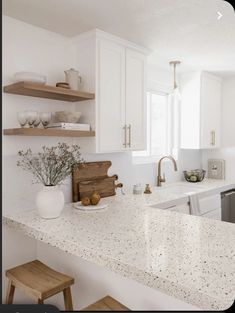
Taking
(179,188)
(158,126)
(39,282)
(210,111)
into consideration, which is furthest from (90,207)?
(210,111)

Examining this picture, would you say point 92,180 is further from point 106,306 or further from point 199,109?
point 199,109

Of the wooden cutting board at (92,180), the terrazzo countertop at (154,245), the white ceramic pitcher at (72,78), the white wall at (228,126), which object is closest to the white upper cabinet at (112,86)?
the white ceramic pitcher at (72,78)

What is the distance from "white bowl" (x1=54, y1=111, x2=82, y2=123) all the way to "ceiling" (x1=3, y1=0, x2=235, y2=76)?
2.05ft

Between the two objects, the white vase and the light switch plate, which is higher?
the light switch plate

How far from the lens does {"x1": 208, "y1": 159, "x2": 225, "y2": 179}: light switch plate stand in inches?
154

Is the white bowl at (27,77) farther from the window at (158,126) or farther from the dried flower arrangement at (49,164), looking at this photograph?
the window at (158,126)

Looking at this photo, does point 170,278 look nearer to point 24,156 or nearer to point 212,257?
point 212,257

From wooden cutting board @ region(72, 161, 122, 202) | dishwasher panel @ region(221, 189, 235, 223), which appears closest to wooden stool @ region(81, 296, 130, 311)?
wooden cutting board @ region(72, 161, 122, 202)

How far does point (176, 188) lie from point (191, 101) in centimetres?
108

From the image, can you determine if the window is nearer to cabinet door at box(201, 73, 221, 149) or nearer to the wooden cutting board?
cabinet door at box(201, 73, 221, 149)

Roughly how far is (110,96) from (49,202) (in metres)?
0.98

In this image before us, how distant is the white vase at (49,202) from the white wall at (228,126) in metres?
2.75

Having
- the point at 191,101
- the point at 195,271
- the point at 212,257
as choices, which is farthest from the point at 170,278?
the point at 191,101

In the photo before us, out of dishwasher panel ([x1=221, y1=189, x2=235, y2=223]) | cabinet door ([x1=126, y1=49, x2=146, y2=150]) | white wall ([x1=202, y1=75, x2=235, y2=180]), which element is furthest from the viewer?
white wall ([x1=202, y1=75, x2=235, y2=180])
